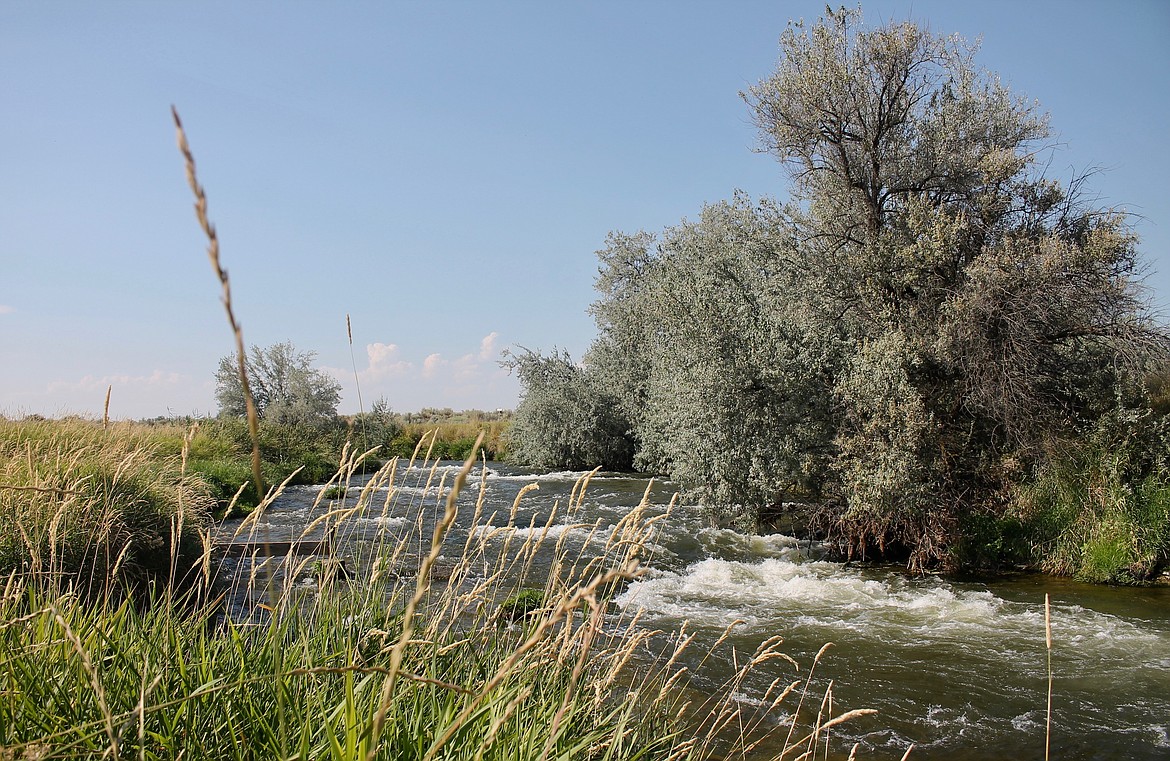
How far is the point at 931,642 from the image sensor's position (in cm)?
891

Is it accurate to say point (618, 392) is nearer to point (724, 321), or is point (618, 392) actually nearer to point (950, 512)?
point (724, 321)

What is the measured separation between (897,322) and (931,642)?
6.34m

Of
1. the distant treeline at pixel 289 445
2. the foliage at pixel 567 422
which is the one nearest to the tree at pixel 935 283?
the distant treeline at pixel 289 445

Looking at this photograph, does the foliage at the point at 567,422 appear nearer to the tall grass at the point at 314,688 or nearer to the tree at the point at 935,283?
the tree at the point at 935,283

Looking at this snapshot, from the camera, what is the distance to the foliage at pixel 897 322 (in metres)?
12.4

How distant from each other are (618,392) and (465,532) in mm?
14554

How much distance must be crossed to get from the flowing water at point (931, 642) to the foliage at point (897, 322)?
1.54 meters

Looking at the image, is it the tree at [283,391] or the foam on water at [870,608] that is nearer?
the foam on water at [870,608]

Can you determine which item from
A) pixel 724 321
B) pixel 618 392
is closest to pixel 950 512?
pixel 724 321

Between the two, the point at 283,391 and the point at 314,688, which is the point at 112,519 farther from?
the point at 283,391

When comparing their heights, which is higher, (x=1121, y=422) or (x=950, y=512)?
(x=1121, y=422)

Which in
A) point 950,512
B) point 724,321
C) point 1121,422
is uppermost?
point 724,321

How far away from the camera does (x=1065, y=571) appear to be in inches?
469

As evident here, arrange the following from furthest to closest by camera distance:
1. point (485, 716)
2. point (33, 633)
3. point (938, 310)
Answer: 1. point (938, 310)
2. point (33, 633)
3. point (485, 716)
